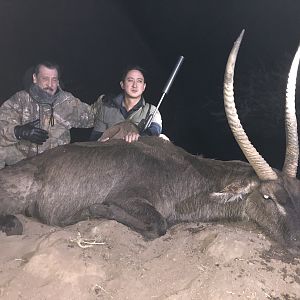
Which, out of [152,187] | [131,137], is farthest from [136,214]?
[131,137]

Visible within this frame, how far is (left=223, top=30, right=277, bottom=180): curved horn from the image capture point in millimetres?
4145

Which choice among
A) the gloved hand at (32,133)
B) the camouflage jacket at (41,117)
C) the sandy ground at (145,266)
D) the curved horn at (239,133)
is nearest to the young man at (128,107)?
the camouflage jacket at (41,117)

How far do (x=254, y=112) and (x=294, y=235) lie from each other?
6.93 meters

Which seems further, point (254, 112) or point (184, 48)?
point (184, 48)

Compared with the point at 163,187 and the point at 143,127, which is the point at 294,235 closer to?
the point at 163,187

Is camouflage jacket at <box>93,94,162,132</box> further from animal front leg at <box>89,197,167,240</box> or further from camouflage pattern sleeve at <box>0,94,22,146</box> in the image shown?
animal front leg at <box>89,197,167,240</box>

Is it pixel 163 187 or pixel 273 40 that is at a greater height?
pixel 273 40

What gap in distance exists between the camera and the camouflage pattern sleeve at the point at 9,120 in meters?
6.37

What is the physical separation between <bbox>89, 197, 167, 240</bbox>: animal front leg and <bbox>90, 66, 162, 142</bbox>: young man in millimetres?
1804

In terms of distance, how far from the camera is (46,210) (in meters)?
5.18

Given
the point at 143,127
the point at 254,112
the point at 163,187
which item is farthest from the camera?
the point at 254,112

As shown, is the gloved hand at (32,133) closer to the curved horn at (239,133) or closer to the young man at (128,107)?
the young man at (128,107)

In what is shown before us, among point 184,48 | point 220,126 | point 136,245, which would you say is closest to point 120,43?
point 184,48

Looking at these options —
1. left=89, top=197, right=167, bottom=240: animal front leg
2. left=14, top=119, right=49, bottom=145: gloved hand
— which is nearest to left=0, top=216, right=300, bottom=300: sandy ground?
left=89, top=197, right=167, bottom=240: animal front leg
